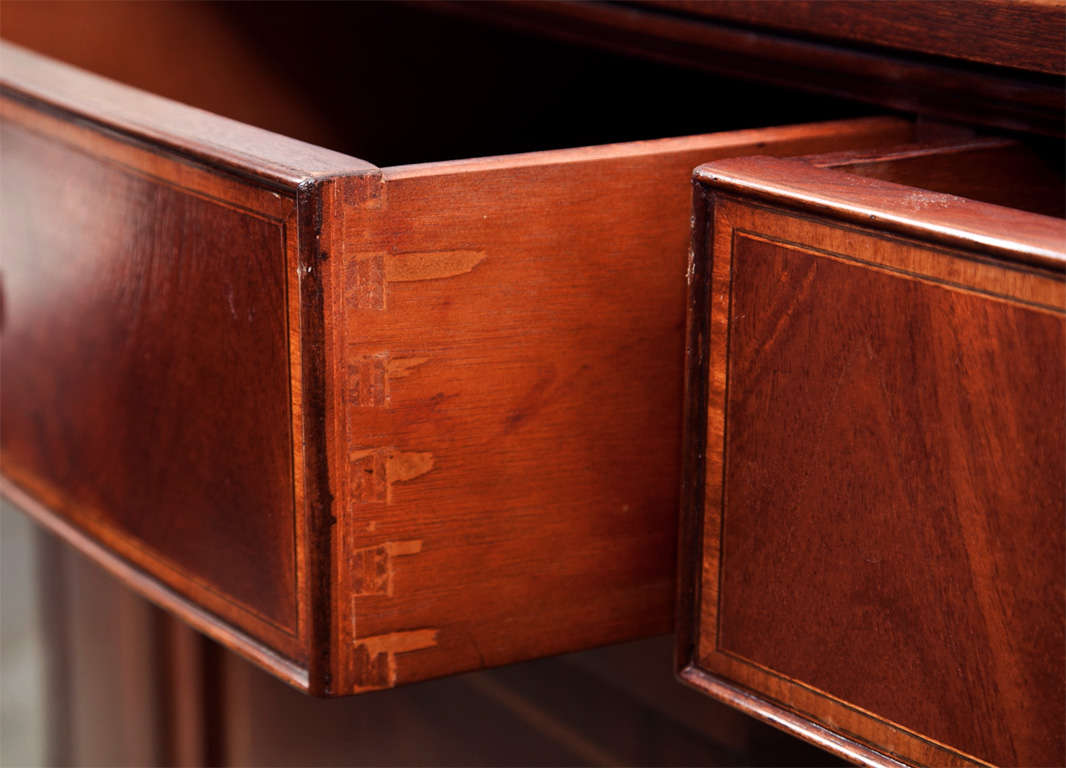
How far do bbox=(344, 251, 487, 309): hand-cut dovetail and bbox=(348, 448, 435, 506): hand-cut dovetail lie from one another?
0.06 m

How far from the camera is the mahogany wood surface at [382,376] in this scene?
572 millimetres

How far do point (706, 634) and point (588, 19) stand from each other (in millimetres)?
321

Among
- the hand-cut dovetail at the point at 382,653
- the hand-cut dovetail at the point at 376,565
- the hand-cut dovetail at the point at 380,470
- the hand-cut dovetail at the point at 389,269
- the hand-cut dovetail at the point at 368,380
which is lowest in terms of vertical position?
the hand-cut dovetail at the point at 382,653

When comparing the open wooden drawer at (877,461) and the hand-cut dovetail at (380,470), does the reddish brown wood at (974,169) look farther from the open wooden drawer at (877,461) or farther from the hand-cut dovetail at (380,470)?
the hand-cut dovetail at (380,470)

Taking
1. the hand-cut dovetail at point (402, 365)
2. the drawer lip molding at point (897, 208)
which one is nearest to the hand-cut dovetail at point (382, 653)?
the hand-cut dovetail at point (402, 365)

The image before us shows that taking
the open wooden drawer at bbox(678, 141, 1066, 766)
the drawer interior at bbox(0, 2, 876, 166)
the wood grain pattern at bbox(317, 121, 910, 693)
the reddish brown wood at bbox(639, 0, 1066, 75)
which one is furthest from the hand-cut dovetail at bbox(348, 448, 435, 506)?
the drawer interior at bbox(0, 2, 876, 166)

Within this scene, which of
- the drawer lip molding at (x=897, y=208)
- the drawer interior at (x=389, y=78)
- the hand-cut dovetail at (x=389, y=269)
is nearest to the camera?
the drawer lip molding at (x=897, y=208)

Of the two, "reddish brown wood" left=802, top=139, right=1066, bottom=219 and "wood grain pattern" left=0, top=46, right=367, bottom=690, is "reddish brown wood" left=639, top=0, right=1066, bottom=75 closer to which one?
"reddish brown wood" left=802, top=139, right=1066, bottom=219

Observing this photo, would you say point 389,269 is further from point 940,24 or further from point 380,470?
point 940,24

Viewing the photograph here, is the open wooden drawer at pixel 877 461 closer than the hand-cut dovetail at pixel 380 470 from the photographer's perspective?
Yes

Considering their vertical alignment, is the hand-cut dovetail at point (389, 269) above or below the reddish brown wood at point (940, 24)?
below

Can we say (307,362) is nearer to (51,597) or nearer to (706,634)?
(706,634)

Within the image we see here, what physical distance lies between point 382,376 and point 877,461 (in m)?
0.19

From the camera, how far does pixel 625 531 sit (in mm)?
650
